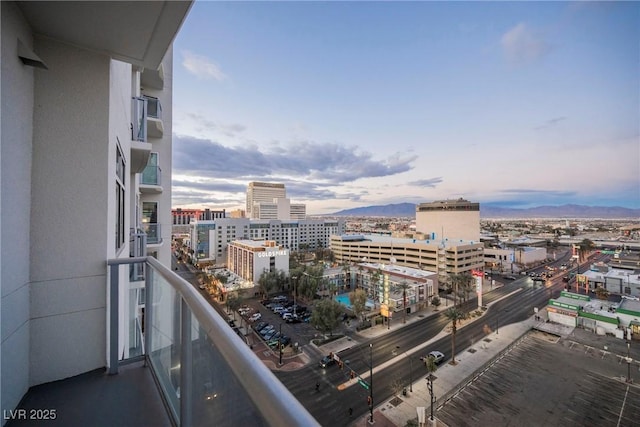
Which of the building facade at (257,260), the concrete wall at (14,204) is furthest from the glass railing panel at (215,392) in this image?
the building facade at (257,260)

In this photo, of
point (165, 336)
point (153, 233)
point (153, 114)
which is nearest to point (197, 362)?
point (165, 336)

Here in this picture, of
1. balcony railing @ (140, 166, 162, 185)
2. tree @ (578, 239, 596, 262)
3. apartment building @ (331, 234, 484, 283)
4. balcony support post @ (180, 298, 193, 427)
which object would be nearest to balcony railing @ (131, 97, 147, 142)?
balcony railing @ (140, 166, 162, 185)

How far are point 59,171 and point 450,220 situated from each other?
60.9 m

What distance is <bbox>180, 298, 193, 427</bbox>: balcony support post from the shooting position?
4.21ft

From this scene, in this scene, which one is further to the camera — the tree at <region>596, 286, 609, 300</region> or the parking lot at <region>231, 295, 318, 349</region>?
the tree at <region>596, 286, 609, 300</region>

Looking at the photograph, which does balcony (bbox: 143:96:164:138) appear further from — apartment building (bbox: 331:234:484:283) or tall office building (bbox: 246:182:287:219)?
tall office building (bbox: 246:182:287:219)

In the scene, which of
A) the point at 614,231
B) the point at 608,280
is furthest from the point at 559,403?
the point at 614,231

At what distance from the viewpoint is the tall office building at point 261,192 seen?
10775 centimetres

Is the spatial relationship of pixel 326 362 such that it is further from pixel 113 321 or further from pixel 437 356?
pixel 113 321

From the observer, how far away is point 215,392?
1014mm

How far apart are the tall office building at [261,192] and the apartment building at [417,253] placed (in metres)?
67.8

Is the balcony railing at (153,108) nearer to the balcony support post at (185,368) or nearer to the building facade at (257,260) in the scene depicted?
the balcony support post at (185,368)

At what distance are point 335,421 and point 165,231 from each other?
1064 cm

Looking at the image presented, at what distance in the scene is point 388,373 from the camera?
15.1 metres
